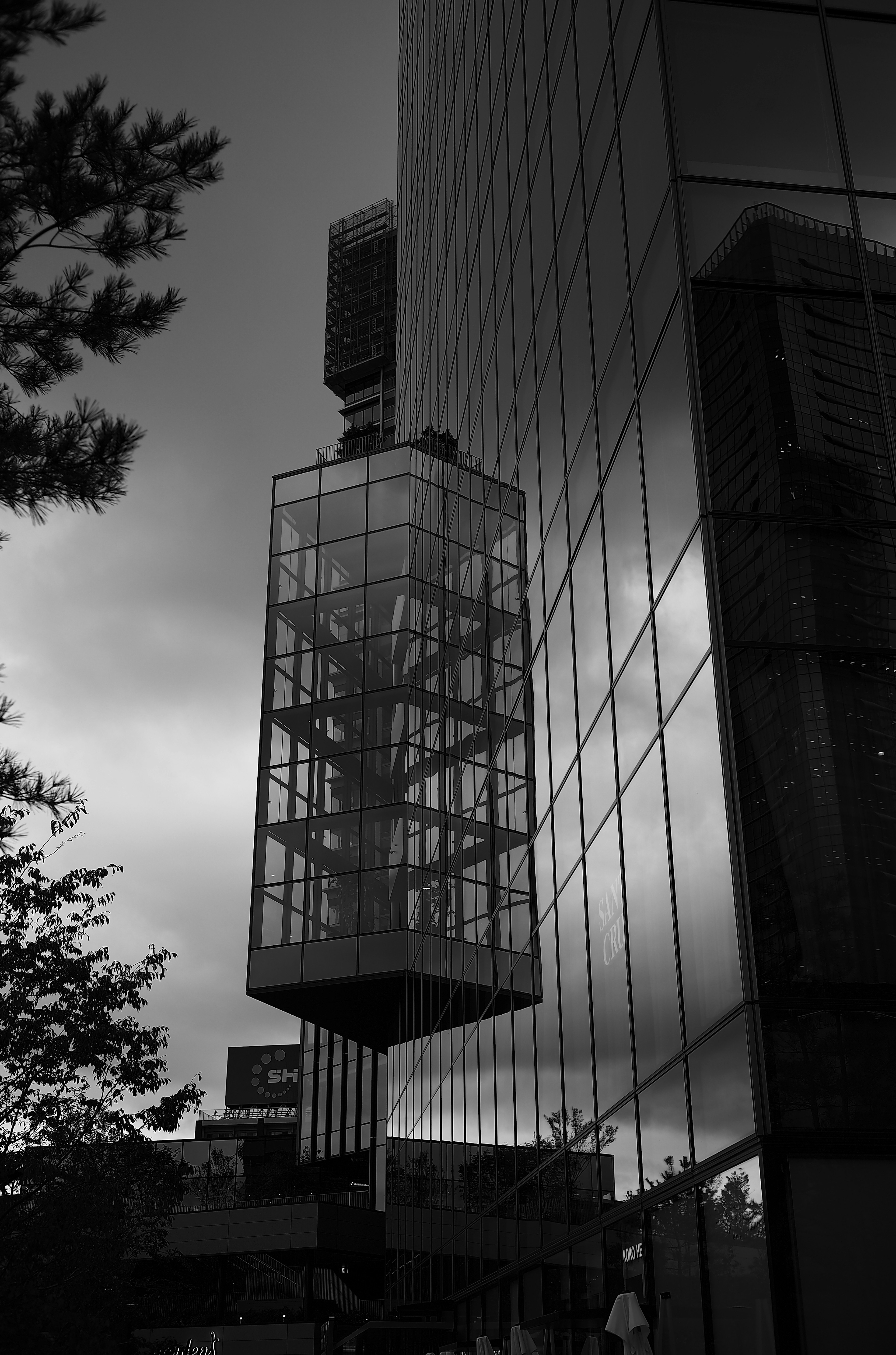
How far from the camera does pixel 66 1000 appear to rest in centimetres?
2564

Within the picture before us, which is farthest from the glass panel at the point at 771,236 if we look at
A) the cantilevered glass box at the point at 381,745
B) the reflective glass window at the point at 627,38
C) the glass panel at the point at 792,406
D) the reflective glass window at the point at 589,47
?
the cantilevered glass box at the point at 381,745

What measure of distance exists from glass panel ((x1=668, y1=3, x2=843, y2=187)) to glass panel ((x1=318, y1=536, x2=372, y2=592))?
1204 inches

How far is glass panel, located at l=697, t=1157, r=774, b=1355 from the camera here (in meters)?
10.6

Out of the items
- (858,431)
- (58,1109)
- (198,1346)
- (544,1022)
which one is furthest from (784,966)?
(198,1346)

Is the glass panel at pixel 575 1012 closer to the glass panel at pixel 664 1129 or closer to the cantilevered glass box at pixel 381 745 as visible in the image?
the glass panel at pixel 664 1129

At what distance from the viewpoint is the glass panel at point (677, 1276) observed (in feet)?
39.9

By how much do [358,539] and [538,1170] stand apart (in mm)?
28362

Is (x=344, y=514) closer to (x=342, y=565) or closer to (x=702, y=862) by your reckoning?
(x=342, y=565)

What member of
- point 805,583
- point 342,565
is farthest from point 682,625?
point 342,565

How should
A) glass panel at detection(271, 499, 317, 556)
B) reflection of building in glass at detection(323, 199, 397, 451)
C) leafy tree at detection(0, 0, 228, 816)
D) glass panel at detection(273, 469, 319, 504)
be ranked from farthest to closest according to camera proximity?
1. reflection of building in glass at detection(323, 199, 397, 451)
2. glass panel at detection(273, 469, 319, 504)
3. glass panel at detection(271, 499, 317, 556)
4. leafy tree at detection(0, 0, 228, 816)

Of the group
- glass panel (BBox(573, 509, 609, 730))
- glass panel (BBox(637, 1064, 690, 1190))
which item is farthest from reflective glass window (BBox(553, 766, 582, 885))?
glass panel (BBox(637, 1064, 690, 1190))

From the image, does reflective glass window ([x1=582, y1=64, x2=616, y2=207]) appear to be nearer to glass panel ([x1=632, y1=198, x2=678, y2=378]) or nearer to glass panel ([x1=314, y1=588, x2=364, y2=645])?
glass panel ([x1=632, y1=198, x2=678, y2=378])

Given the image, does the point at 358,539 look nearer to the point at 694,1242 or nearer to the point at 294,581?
the point at 294,581

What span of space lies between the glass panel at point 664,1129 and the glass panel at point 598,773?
371 cm
